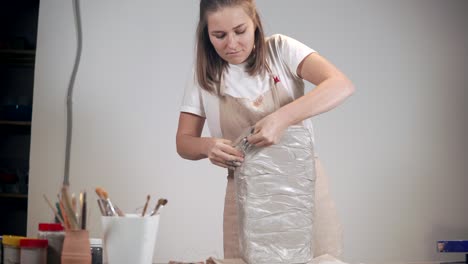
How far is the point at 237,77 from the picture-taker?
4.94ft

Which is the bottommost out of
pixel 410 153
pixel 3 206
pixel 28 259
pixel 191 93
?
pixel 3 206

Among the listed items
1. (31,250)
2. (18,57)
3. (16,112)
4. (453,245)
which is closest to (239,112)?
(31,250)

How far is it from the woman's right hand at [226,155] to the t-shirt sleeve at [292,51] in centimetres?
29

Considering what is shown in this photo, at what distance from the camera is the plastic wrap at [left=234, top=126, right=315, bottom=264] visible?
1.24 meters

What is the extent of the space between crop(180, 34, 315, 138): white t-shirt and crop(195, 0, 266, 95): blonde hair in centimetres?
2

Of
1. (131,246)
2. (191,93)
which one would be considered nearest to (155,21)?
(191,93)

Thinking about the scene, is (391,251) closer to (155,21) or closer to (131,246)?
(155,21)

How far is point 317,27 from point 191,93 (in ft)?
3.10

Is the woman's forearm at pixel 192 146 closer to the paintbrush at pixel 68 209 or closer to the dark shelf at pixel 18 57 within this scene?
the paintbrush at pixel 68 209

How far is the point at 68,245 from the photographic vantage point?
1159 millimetres

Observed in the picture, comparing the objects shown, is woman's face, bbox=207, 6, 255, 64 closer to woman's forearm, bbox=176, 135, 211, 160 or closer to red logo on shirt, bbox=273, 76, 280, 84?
red logo on shirt, bbox=273, 76, 280, 84

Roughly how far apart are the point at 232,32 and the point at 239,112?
0.20 m

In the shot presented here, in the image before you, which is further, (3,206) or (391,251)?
(3,206)

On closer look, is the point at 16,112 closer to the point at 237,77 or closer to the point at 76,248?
the point at 237,77
